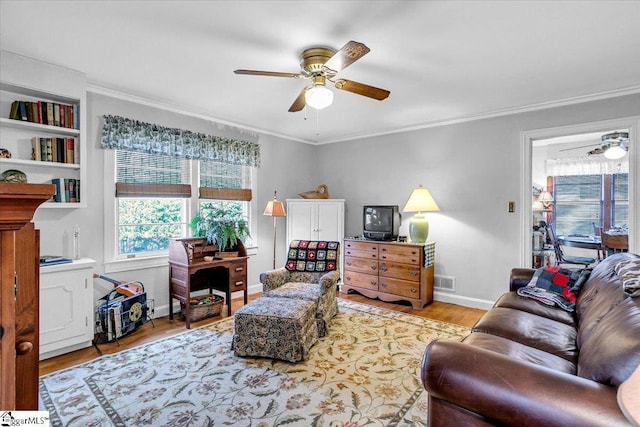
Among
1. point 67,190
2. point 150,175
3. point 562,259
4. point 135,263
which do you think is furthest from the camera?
point 562,259

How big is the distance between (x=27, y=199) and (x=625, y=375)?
69.9 inches

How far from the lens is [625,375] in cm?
110

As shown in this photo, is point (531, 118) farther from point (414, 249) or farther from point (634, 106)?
point (414, 249)

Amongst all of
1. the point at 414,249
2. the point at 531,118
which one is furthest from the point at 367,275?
the point at 531,118

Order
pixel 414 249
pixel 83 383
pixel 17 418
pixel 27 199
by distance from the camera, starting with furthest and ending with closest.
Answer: pixel 414 249 → pixel 83 383 → pixel 17 418 → pixel 27 199

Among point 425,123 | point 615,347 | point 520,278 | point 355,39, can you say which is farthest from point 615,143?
point 615,347

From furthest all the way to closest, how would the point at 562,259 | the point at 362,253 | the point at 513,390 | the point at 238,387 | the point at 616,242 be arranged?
the point at 562,259 < the point at 362,253 < the point at 616,242 < the point at 238,387 < the point at 513,390

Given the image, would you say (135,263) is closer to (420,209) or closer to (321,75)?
(321,75)

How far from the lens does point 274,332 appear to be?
265 centimetres

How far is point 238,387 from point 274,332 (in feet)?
1.62

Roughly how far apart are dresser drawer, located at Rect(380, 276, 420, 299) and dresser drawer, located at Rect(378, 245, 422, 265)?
269 millimetres

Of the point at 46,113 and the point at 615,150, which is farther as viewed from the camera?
the point at 615,150

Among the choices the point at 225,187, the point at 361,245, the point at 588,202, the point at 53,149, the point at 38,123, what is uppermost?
the point at 38,123

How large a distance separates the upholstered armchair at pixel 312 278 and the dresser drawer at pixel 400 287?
3.19 ft
